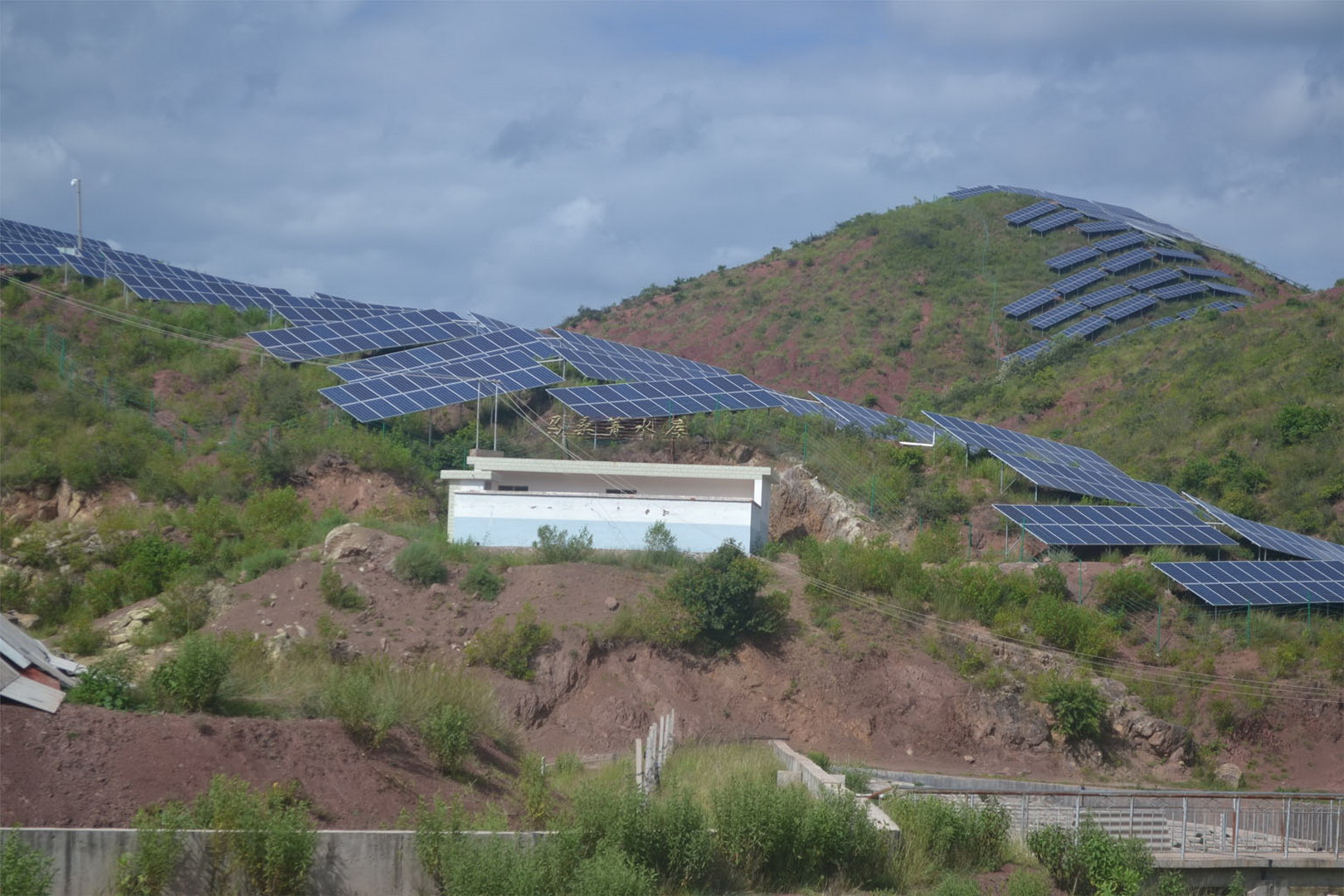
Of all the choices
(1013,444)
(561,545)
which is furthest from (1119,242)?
(561,545)

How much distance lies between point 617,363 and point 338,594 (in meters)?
20.7

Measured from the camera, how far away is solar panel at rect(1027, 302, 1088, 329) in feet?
248

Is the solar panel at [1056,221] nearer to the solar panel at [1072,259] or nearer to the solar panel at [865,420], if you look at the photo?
the solar panel at [1072,259]

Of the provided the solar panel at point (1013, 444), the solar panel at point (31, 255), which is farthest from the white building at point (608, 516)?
the solar panel at point (31, 255)

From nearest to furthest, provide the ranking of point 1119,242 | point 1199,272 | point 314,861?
point 314,861, point 1199,272, point 1119,242

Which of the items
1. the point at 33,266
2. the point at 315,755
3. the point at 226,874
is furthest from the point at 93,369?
the point at 226,874

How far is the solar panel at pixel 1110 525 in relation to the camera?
116 feet

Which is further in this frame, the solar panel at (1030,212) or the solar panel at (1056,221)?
the solar panel at (1030,212)

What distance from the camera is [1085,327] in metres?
72.9

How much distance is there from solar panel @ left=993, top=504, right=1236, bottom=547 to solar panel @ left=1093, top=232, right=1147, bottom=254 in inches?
1853

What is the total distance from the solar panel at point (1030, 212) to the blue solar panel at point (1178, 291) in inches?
530

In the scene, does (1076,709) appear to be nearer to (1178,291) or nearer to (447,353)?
(447,353)

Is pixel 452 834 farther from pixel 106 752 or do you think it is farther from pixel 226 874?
pixel 106 752

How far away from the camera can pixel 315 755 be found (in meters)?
17.5
